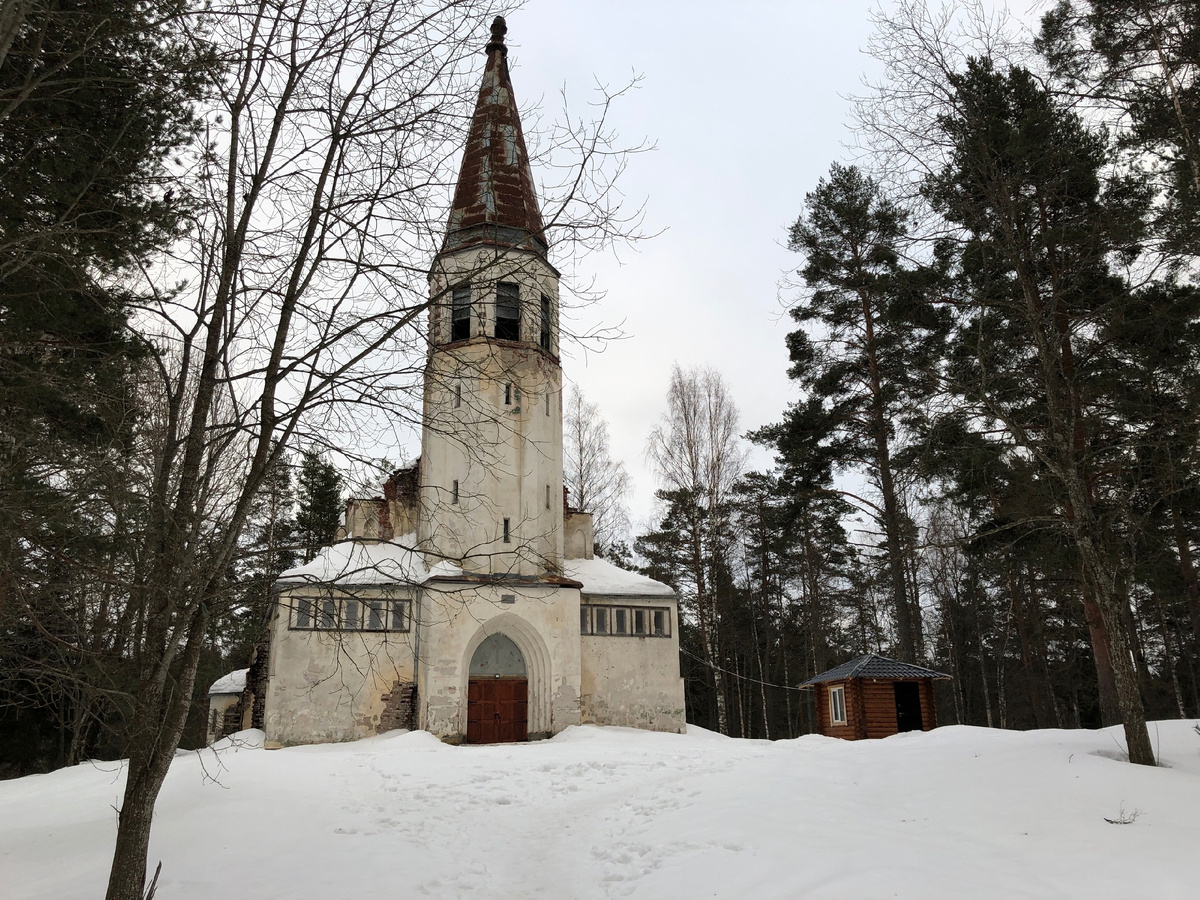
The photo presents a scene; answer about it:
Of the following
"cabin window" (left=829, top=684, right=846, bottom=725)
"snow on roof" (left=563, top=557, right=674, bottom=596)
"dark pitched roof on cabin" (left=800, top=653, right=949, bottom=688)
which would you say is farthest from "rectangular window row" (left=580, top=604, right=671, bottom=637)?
"cabin window" (left=829, top=684, right=846, bottom=725)

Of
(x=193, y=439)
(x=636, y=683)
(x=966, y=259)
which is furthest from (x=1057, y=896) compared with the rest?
(x=636, y=683)

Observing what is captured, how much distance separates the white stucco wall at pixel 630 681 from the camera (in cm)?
2225

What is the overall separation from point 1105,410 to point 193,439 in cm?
1421

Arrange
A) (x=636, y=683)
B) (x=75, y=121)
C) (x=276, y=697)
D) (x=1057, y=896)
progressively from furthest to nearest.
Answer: (x=636, y=683) < (x=276, y=697) < (x=75, y=121) < (x=1057, y=896)

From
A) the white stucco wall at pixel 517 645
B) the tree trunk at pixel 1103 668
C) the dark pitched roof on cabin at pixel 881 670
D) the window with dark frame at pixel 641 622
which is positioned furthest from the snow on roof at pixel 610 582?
the tree trunk at pixel 1103 668

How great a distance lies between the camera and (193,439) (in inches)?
223

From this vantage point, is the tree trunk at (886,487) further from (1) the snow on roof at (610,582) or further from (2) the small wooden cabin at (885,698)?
(1) the snow on roof at (610,582)

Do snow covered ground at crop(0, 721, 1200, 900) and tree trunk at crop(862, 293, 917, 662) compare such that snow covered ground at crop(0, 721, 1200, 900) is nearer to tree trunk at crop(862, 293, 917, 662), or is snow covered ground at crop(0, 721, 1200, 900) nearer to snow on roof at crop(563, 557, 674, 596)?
tree trunk at crop(862, 293, 917, 662)

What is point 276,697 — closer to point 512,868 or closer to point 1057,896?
point 512,868

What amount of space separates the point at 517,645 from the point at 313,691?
16.8 ft

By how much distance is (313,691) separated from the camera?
19938mm

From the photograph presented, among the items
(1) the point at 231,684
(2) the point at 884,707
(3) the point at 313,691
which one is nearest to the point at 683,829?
(3) the point at 313,691

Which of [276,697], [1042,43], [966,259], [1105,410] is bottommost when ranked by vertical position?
[276,697]

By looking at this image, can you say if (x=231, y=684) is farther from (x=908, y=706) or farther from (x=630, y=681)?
(x=908, y=706)
